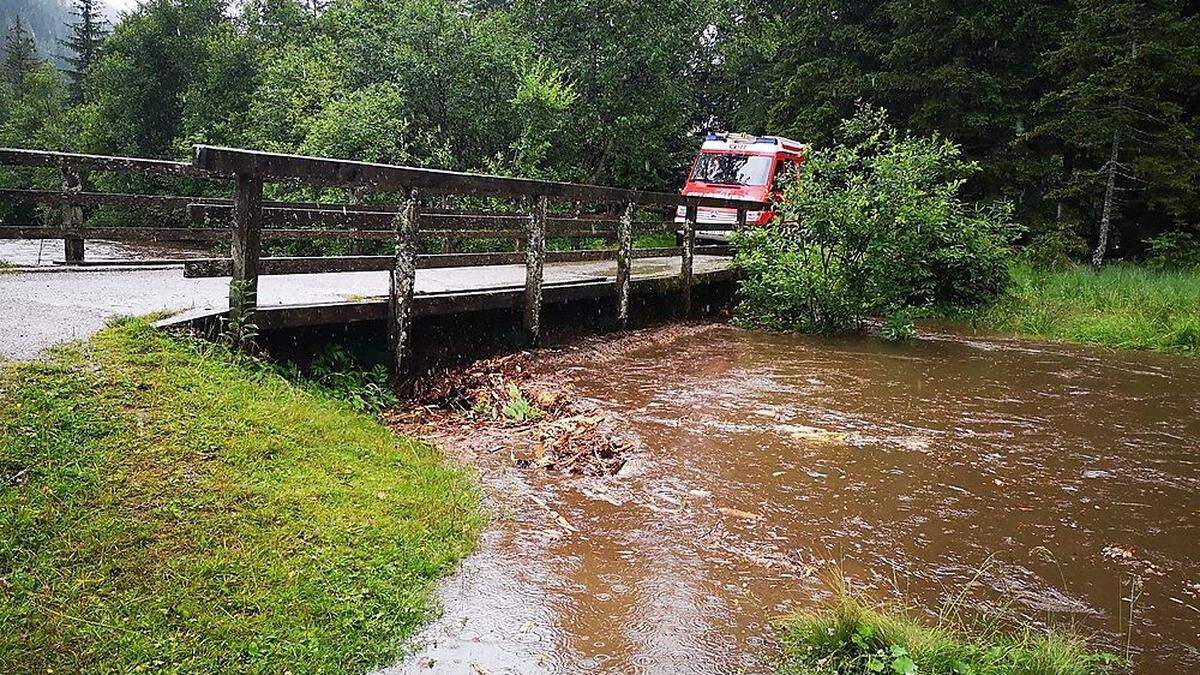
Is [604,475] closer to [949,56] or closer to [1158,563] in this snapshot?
[1158,563]

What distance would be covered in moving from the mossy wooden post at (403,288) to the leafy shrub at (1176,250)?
1667 centimetres

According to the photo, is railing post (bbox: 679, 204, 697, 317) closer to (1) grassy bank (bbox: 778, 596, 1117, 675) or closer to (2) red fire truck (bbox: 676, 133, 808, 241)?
(2) red fire truck (bbox: 676, 133, 808, 241)

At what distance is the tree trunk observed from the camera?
57.5 feet

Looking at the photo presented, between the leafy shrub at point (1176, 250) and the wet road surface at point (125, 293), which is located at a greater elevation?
the leafy shrub at point (1176, 250)

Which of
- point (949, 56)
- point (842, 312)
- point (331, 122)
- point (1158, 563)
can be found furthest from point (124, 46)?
point (1158, 563)

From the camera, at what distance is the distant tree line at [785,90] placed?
56.8 ft

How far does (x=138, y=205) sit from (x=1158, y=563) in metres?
9.95

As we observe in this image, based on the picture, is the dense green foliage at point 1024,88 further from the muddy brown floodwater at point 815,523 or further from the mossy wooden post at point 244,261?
the mossy wooden post at point 244,261

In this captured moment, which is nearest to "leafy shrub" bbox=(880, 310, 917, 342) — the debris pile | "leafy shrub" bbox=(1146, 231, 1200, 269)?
the debris pile

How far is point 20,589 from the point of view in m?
2.83

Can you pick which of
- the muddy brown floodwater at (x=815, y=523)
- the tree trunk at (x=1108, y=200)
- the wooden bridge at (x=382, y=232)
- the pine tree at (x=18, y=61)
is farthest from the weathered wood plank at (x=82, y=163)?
the pine tree at (x=18, y=61)

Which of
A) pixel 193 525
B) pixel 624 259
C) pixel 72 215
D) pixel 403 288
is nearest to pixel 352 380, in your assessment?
pixel 403 288

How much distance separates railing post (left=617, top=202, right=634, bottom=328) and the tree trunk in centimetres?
1234

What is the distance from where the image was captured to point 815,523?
4.67 metres
